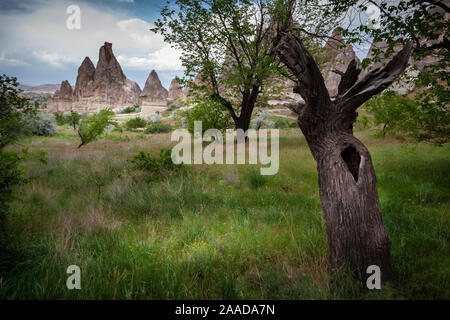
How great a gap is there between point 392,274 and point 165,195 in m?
3.92

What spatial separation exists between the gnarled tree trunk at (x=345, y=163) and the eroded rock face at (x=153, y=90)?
327ft

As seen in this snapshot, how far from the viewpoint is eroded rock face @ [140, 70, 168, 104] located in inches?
3607

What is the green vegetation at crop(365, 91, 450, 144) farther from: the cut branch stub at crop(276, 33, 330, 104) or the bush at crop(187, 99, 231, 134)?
the bush at crop(187, 99, 231, 134)

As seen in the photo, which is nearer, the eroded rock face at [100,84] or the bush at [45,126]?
the bush at [45,126]

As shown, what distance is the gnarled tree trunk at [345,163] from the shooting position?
1.77 metres

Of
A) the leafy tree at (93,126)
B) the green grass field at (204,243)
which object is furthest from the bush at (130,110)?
the green grass field at (204,243)

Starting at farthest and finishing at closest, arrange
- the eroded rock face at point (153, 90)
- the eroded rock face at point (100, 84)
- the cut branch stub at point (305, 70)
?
the eroded rock face at point (153, 90) → the eroded rock face at point (100, 84) → the cut branch stub at point (305, 70)

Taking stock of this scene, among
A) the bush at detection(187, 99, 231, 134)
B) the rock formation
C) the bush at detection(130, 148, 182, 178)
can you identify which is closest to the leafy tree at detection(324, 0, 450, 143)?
the bush at detection(130, 148, 182, 178)

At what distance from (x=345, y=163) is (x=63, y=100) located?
12240cm

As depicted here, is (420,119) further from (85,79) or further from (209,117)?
(85,79)

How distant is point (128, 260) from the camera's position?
2133 millimetres

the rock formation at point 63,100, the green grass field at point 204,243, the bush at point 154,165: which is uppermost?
the rock formation at point 63,100

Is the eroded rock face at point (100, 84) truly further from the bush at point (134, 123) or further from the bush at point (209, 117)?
the bush at point (209, 117)
